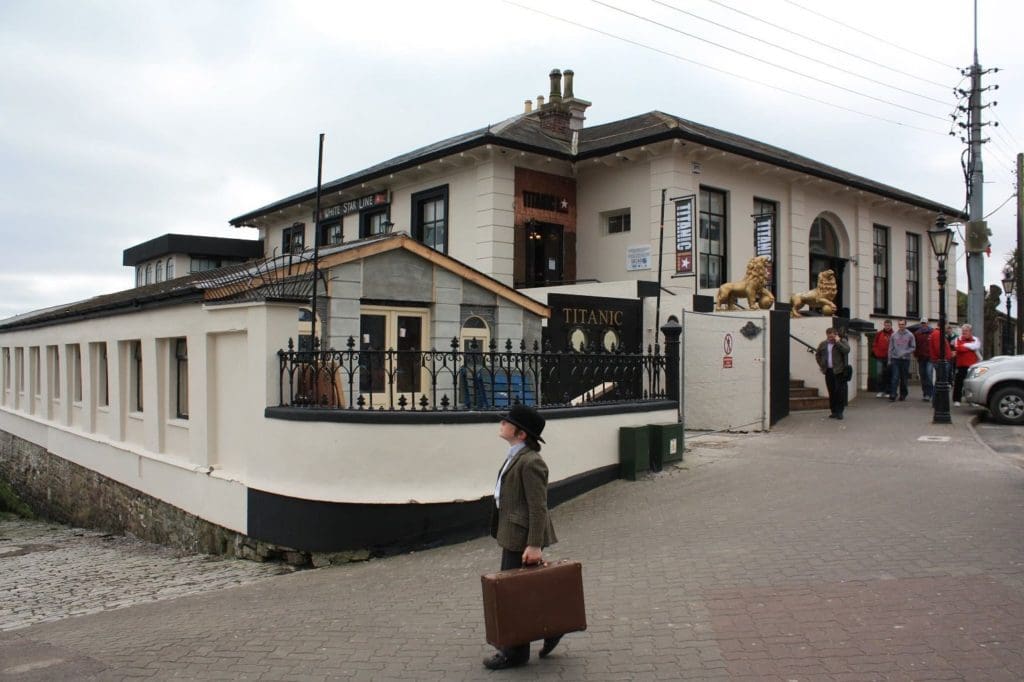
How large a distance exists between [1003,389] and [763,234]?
7.70 m

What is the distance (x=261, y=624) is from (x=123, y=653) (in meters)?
1.00

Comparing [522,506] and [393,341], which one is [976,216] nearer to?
[393,341]

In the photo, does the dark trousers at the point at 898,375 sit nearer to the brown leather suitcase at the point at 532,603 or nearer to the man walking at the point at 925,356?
the man walking at the point at 925,356

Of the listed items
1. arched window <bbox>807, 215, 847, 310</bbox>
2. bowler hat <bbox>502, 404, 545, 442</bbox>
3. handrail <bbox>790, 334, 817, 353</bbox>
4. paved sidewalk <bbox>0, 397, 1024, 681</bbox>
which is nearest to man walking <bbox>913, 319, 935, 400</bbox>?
handrail <bbox>790, 334, 817, 353</bbox>

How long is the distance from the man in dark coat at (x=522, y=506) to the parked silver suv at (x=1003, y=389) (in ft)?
41.0

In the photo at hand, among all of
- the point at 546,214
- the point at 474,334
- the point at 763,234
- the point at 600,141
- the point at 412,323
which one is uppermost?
the point at 600,141

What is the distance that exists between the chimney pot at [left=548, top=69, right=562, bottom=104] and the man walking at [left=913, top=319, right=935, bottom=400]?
11021mm

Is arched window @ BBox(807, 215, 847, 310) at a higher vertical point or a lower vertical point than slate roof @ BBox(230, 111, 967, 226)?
lower

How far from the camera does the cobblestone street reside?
8359 mm

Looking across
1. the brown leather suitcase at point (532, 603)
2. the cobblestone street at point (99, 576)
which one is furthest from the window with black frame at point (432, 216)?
the brown leather suitcase at point (532, 603)

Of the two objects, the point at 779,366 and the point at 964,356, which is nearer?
the point at 779,366

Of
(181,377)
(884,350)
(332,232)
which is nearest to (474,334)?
(181,377)

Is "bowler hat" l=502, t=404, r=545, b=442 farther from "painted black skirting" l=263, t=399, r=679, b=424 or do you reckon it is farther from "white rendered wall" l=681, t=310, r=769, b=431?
"white rendered wall" l=681, t=310, r=769, b=431

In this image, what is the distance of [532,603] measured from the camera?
4836 mm
